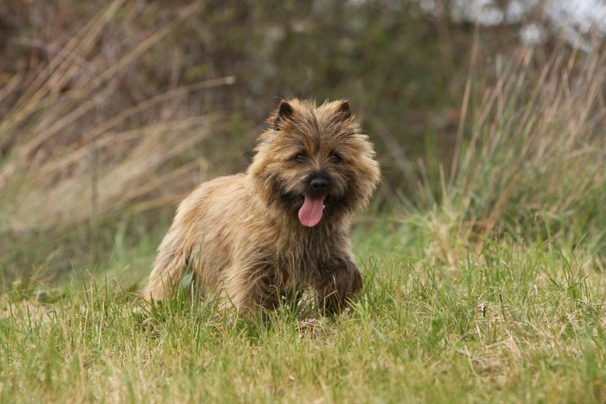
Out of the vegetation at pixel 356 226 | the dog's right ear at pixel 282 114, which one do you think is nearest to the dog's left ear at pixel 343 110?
the dog's right ear at pixel 282 114

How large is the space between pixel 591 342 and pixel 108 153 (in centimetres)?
638

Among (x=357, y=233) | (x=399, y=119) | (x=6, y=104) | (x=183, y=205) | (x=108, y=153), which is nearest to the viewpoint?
(x=183, y=205)

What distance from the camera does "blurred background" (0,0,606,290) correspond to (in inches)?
290

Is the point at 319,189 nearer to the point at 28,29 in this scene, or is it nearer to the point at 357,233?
the point at 357,233

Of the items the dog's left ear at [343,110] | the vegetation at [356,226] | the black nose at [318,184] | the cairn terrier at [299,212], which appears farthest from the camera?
the dog's left ear at [343,110]

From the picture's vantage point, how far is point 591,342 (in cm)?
449

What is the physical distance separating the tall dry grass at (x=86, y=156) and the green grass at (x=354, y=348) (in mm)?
2685

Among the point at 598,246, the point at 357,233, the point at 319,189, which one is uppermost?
the point at 319,189

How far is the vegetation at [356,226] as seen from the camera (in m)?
4.27

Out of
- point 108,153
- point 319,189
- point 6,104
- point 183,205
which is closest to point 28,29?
point 6,104

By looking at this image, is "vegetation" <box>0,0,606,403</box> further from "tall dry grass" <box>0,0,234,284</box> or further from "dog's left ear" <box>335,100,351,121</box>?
"dog's left ear" <box>335,100,351,121</box>

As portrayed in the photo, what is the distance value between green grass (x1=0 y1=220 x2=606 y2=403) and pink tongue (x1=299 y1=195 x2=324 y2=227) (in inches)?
19.6

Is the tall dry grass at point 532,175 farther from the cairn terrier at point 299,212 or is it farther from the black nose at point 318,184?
the black nose at point 318,184

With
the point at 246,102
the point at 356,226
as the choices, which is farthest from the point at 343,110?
the point at 246,102
